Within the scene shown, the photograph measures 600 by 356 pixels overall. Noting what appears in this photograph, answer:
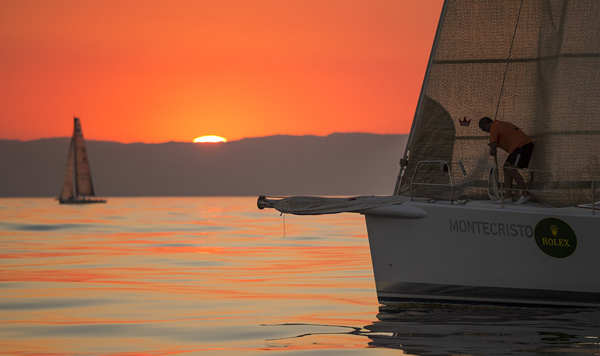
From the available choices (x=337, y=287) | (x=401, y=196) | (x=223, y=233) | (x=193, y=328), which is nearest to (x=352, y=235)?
(x=223, y=233)

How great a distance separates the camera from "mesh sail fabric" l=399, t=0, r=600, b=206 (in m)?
11.6

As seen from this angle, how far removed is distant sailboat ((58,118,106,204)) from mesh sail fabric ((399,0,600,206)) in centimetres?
7342

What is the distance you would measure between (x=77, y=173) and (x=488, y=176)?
7793 centimetres

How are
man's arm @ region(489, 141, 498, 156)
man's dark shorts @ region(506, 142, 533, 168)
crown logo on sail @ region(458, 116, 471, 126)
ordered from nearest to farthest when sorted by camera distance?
man's arm @ region(489, 141, 498, 156), man's dark shorts @ region(506, 142, 533, 168), crown logo on sail @ region(458, 116, 471, 126)

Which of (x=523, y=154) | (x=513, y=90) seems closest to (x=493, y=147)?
(x=523, y=154)

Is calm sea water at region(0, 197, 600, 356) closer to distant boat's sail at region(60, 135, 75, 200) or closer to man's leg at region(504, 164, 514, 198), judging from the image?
man's leg at region(504, 164, 514, 198)

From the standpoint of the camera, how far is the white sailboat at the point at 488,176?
1083 centimetres

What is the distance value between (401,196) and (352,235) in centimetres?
1819

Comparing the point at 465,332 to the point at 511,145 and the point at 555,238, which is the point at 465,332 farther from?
the point at 511,145

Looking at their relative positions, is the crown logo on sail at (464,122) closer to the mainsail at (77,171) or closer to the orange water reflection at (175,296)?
the orange water reflection at (175,296)

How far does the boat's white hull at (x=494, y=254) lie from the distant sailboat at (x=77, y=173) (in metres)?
74.3

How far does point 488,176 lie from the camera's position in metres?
12.0

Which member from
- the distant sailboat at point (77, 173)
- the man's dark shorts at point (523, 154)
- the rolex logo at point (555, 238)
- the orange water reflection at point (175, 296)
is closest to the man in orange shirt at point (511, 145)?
the man's dark shorts at point (523, 154)

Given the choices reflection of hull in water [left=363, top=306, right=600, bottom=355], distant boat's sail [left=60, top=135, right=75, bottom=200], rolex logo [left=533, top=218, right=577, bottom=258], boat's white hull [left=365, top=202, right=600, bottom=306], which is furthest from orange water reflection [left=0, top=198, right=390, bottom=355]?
distant boat's sail [left=60, top=135, right=75, bottom=200]
